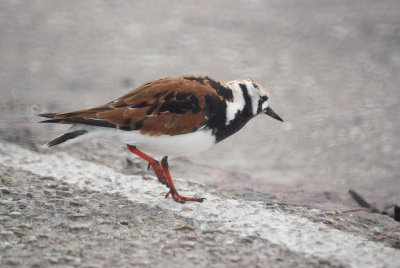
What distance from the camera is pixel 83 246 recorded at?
3.03 meters

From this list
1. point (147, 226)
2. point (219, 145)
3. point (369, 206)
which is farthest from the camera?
point (219, 145)

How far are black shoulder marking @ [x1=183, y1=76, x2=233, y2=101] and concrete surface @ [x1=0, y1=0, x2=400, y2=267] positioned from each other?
56 centimetres

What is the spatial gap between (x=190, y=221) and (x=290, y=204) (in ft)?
2.09

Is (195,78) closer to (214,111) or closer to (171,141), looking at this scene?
(214,111)

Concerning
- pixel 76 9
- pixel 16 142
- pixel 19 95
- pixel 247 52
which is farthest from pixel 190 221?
pixel 76 9

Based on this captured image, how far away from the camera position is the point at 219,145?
4.86 meters

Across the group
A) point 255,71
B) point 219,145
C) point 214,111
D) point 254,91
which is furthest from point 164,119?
point 255,71

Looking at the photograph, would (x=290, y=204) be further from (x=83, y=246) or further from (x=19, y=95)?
(x=19, y=95)

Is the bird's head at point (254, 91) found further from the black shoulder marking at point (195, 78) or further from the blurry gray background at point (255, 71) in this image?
the blurry gray background at point (255, 71)

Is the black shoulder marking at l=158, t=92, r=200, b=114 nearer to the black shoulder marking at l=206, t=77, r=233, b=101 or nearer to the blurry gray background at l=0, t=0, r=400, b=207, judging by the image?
the black shoulder marking at l=206, t=77, r=233, b=101

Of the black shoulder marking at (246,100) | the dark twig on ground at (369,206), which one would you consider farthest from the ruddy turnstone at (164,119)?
the dark twig on ground at (369,206)

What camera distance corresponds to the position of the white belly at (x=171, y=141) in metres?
3.75

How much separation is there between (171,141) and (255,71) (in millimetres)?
2050

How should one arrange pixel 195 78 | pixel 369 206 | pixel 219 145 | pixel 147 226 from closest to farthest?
pixel 147 226 → pixel 195 78 → pixel 369 206 → pixel 219 145
